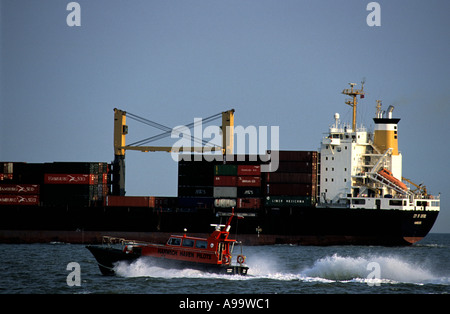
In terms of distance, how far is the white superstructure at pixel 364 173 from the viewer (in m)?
69.4

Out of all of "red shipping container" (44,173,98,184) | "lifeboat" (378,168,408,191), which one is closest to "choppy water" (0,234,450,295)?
"red shipping container" (44,173,98,184)

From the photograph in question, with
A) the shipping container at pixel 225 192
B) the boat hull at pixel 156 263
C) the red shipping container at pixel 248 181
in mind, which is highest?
the red shipping container at pixel 248 181

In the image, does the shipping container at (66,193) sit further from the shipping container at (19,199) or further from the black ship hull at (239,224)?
the black ship hull at (239,224)

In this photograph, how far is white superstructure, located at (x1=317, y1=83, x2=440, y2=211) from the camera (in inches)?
2731

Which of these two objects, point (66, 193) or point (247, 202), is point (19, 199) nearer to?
point (66, 193)

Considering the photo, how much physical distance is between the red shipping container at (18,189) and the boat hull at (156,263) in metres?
32.4

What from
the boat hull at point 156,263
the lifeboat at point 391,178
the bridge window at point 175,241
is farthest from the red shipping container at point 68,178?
the bridge window at point 175,241

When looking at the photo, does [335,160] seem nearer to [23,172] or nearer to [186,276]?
[23,172]

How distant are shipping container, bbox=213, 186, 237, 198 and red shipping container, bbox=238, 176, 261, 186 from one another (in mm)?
862

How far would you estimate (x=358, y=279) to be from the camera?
38.3 m

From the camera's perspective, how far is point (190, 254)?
36.7 meters

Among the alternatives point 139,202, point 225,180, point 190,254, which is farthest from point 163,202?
point 190,254
